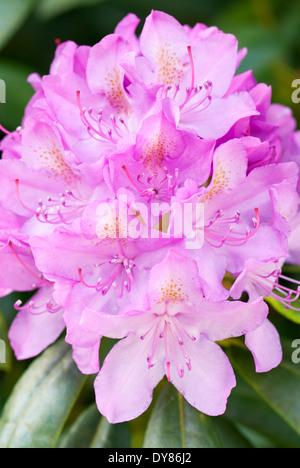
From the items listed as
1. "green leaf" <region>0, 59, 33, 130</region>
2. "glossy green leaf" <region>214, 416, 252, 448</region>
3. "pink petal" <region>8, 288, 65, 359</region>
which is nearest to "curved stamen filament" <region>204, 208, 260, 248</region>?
"pink petal" <region>8, 288, 65, 359</region>

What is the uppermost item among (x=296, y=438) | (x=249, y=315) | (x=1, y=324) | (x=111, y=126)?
(x=111, y=126)

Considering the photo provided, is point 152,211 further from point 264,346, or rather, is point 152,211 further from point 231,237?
point 264,346

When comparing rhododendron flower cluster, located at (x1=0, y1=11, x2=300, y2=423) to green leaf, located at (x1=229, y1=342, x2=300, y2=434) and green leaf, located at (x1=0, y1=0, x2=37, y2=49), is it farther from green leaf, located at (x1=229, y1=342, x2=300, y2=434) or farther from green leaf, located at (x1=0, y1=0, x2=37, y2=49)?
green leaf, located at (x1=0, y1=0, x2=37, y2=49)

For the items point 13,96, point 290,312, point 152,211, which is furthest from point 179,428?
point 13,96

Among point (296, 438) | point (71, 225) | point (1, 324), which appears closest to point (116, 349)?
point (71, 225)

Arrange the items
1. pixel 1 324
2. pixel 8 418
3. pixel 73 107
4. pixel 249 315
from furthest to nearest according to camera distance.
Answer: pixel 1 324, pixel 8 418, pixel 73 107, pixel 249 315

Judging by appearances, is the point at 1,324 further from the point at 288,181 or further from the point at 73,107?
the point at 288,181

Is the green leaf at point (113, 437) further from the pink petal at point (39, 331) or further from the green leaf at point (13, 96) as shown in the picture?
the green leaf at point (13, 96)

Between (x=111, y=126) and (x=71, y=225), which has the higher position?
(x=111, y=126)
